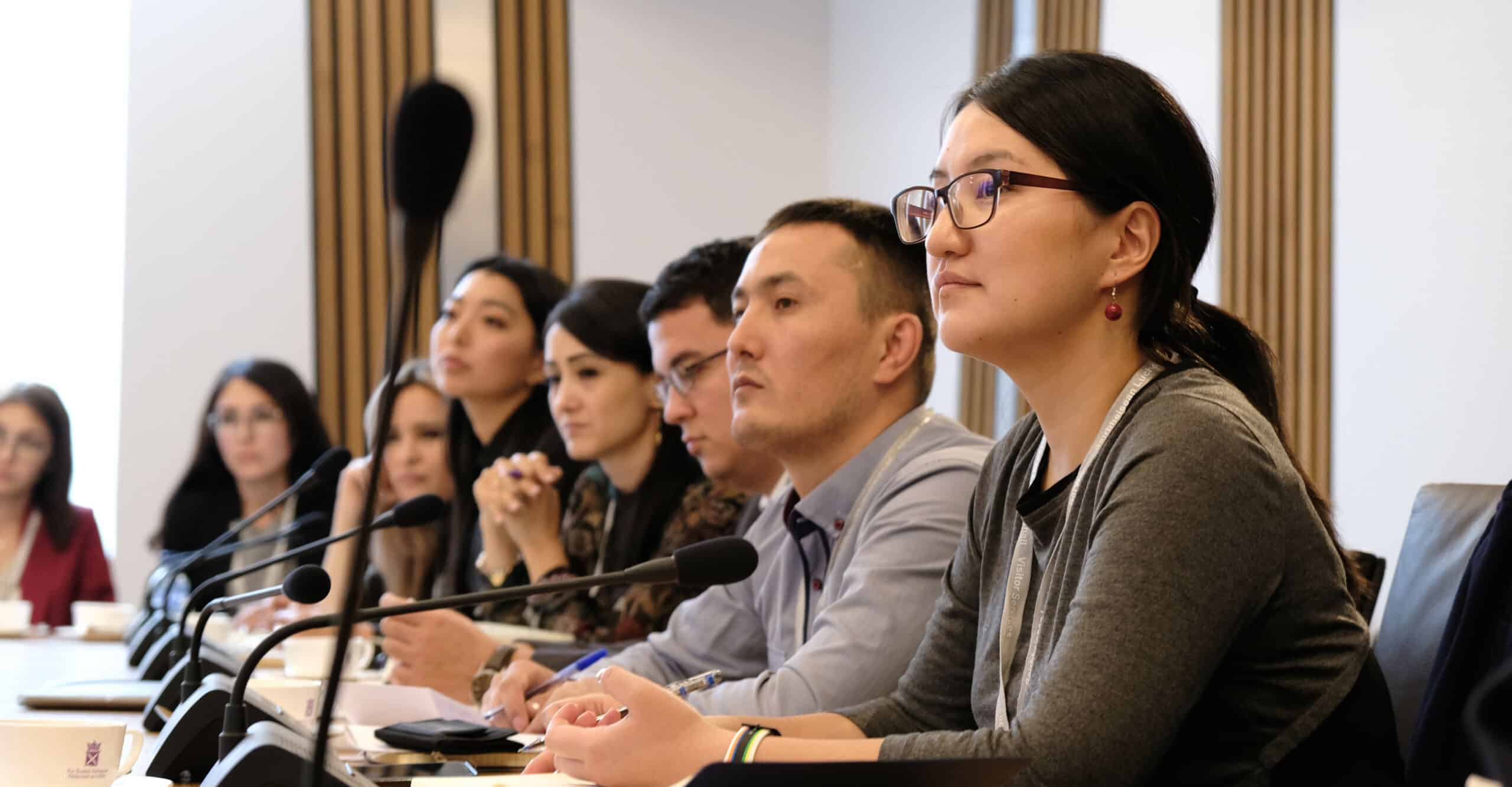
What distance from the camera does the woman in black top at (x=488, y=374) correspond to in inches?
142

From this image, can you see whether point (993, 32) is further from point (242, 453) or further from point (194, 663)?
point (194, 663)

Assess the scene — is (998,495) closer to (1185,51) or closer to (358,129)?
(1185,51)

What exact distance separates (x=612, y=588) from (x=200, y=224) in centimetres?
390

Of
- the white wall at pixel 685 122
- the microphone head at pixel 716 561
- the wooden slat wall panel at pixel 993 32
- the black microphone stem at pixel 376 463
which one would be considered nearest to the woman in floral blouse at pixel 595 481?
the microphone head at pixel 716 561

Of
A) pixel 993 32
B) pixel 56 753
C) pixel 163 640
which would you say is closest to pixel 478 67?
pixel 993 32

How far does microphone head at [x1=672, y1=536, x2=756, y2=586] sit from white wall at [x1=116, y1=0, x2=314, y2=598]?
210 inches

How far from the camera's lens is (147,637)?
2.77 m

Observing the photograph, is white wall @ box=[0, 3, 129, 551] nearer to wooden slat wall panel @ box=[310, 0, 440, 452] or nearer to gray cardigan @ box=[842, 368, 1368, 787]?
wooden slat wall panel @ box=[310, 0, 440, 452]

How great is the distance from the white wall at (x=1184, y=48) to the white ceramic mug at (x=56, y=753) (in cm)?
454

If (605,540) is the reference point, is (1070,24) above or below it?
above

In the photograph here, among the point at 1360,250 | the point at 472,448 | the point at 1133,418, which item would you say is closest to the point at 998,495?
the point at 1133,418

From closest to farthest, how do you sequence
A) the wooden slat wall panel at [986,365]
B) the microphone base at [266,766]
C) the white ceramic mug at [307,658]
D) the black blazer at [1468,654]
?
the microphone base at [266,766]
the black blazer at [1468,654]
the white ceramic mug at [307,658]
the wooden slat wall panel at [986,365]

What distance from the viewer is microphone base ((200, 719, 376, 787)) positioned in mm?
1012

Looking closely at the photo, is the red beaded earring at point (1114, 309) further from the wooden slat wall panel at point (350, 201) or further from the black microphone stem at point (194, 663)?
the wooden slat wall panel at point (350, 201)
